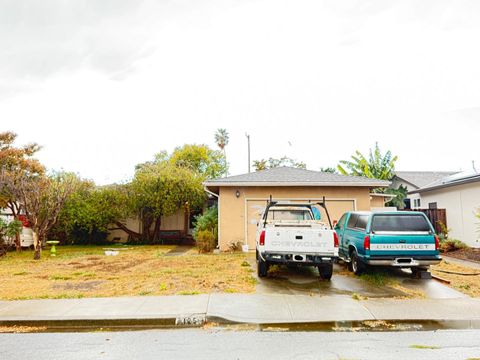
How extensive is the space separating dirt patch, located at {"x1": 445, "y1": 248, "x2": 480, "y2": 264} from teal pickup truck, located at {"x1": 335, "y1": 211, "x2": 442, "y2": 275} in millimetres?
4908

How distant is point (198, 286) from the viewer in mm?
7645

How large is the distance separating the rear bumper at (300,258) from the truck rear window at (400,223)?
152cm

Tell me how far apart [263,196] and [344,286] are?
7.02 m

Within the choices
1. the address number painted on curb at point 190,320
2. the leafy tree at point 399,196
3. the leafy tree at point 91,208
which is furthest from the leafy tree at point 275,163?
the address number painted on curb at point 190,320

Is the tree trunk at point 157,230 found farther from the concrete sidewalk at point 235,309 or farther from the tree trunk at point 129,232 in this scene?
the concrete sidewalk at point 235,309

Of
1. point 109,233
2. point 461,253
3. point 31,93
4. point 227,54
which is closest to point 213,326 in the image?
point 227,54

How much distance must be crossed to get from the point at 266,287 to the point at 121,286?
11.2 feet

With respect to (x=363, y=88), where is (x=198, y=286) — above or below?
below

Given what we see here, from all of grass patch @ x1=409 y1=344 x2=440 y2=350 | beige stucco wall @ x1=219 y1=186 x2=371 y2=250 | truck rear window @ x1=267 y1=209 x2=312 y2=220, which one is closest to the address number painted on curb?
grass patch @ x1=409 y1=344 x2=440 y2=350

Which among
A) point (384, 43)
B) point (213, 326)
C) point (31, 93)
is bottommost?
point (213, 326)

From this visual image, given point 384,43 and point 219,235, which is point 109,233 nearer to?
point 219,235

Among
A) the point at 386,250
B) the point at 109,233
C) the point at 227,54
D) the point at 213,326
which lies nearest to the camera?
the point at 213,326

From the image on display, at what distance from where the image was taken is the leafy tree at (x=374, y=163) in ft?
74.7

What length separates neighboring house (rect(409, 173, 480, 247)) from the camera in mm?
14336
